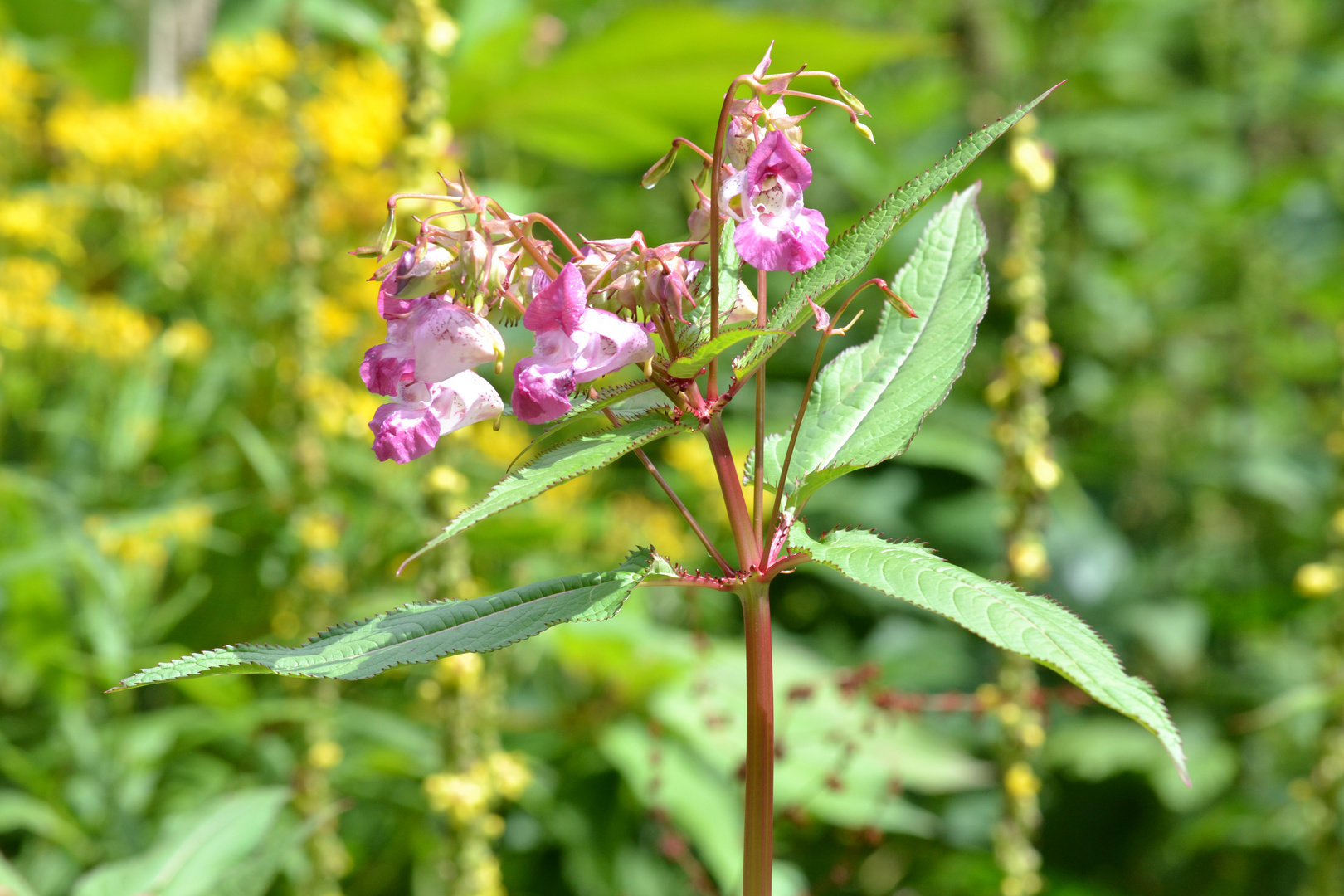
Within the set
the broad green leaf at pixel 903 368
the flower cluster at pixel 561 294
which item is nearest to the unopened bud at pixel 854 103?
the flower cluster at pixel 561 294

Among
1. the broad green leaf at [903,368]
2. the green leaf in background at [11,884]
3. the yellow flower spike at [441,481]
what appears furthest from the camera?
the yellow flower spike at [441,481]

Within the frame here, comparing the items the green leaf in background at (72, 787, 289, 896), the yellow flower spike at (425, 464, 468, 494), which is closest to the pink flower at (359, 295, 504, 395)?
the yellow flower spike at (425, 464, 468, 494)

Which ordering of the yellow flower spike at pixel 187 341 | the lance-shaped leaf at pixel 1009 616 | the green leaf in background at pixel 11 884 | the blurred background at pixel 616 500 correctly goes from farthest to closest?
the yellow flower spike at pixel 187 341 < the blurred background at pixel 616 500 < the green leaf in background at pixel 11 884 < the lance-shaped leaf at pixel 1009 616

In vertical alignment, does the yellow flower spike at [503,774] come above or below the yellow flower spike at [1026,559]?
below

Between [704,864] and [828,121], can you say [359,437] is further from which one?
[828,121]

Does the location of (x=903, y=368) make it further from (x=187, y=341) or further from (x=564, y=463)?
(x=187, y=341)

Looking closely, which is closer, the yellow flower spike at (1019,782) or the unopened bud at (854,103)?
the unopened bud at (854,103)

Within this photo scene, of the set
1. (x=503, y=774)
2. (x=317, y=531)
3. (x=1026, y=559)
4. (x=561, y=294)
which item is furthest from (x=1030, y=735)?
(x=317, y=531)

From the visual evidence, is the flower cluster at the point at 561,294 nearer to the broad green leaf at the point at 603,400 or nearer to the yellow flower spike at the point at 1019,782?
the broad green leaf at the point at 603,400

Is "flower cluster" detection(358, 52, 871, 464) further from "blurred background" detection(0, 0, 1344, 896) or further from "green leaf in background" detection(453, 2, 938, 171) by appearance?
"green leaf in background" detection(453, 2, 938, 171)
